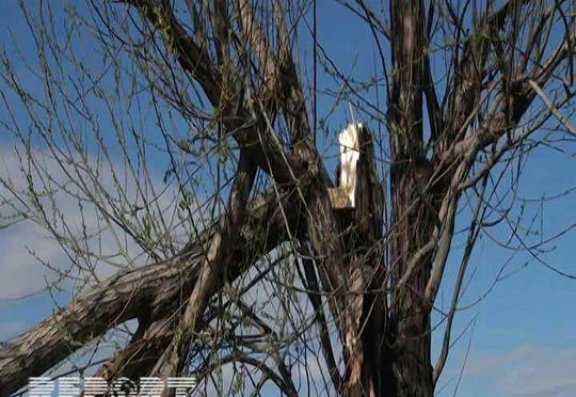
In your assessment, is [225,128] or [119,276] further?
[119,276]

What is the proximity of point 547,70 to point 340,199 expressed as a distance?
0.98 meters

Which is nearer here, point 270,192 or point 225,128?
point 225,128

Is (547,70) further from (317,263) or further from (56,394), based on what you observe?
(56,394)

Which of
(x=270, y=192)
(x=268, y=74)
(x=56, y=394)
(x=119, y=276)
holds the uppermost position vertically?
(x=268, y=74)

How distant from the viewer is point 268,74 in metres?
4.29

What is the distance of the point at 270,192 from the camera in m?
4.41

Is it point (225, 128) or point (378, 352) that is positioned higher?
point (225, 128)

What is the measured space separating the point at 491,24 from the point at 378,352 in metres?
1.40

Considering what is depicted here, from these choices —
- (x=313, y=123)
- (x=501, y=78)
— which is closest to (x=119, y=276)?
(x=313, y=123)

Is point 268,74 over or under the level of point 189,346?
over

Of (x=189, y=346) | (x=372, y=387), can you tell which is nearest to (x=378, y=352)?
(x=372, y=387)

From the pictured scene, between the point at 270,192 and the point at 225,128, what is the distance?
426 mm

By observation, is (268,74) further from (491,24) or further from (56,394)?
(56,394)

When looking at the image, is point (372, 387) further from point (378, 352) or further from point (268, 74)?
point (268, 74)
